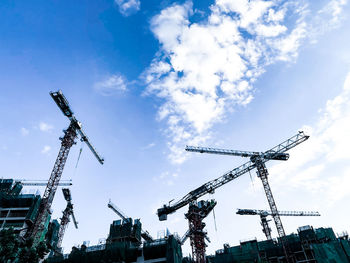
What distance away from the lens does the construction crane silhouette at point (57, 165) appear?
200 ft

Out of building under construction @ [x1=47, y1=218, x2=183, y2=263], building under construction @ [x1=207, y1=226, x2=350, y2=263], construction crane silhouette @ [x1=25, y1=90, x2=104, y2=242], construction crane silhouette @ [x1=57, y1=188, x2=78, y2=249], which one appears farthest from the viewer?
construction crane silhouette @ [x1=57, y1=188, x2=78, y2=249]

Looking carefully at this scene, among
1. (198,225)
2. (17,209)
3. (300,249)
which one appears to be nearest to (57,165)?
(17,209)

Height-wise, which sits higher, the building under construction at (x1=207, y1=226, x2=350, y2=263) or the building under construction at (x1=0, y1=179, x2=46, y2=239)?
the building under construction at (x1=0, y1=179, x2=46, y2=239)

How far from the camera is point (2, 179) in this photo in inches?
2913

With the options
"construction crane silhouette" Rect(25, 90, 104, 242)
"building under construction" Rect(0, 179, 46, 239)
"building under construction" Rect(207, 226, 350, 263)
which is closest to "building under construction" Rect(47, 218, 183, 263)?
"construction crane silhouette" Rect(25, 90, 104, 242)

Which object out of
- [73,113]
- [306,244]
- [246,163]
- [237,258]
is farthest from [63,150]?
[306,244]

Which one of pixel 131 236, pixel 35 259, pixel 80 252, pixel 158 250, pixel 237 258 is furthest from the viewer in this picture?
pixel 237 258

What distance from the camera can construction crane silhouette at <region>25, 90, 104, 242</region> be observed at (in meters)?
60.9

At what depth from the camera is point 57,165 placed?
6625cm

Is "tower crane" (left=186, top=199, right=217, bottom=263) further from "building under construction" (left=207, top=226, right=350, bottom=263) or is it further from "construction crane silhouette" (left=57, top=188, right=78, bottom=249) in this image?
"construction crane silhouette" (left=57, top=188, right=78, bottom=249)

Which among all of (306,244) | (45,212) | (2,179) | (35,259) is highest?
(2,179)

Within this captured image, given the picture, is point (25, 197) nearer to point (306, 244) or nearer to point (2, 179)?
point (2, 179)

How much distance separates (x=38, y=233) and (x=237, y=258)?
69.0 meters

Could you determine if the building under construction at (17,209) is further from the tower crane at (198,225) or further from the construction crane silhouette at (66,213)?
the tower crane at (198,225)
